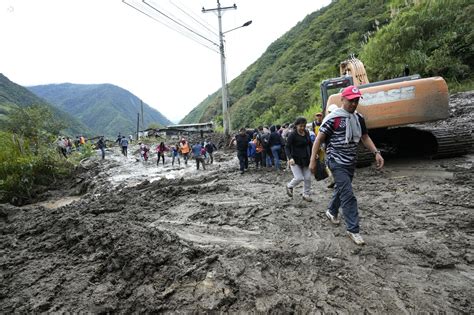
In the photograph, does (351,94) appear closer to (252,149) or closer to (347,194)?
(347,194)

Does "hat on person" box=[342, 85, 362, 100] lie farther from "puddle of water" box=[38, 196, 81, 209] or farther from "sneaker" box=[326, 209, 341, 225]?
"puddle of water" box=[38, 196, 81, 209]

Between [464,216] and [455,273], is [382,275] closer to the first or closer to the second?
[455,273]

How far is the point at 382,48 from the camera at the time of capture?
17.7 meters

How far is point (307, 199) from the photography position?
19.2ft

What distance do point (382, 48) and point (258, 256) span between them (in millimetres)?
17626

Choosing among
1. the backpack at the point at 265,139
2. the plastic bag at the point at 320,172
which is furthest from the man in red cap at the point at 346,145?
the backpack at the point at 265,139

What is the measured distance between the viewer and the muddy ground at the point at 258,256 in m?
2.82

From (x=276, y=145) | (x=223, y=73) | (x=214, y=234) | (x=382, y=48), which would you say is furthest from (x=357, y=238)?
(x=223, y=73)

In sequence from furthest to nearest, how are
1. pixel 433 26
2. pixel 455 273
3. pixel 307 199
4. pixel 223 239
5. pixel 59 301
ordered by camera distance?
pixel 433 26 → pixel 307 199 → pixel 223 239 → pixel 59 301 → pixel 455 273

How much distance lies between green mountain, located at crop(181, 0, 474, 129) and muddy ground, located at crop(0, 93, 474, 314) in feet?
36.4

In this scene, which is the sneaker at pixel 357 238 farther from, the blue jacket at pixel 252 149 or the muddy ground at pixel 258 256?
the blue jacket at pixel 252 149

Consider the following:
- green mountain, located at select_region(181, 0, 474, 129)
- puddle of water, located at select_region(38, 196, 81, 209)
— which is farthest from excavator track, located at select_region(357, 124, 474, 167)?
puddle of water, located at select_region(38, 196, 81, 209)

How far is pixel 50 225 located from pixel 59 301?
314cm

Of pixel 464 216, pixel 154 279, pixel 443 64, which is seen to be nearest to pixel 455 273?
pixel 464 216
